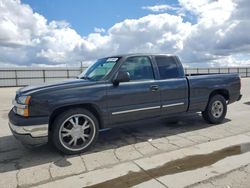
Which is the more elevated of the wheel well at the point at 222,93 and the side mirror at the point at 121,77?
the side mirror at the point at 121,77

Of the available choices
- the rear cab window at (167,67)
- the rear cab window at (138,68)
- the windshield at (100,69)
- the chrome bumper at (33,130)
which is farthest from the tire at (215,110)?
the chrome bumper at (33,130)

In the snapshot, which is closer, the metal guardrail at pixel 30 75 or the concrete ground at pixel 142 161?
the concrete ground at pixel 142 161

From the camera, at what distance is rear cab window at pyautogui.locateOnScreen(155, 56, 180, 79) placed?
231 inches

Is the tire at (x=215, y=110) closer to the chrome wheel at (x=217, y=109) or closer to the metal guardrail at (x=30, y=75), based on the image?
the chrome wheel at (x=217, y=109)

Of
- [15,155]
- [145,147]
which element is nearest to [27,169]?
[15,155]

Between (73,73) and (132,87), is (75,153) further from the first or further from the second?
(73,73)

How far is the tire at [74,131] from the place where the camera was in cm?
464

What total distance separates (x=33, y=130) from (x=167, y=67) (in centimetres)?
317

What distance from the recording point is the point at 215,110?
22.7ft

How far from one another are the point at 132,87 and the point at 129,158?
56.6 inches

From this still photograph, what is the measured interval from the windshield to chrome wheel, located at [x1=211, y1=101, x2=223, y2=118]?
3.01 m

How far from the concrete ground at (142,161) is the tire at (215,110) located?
51 cm

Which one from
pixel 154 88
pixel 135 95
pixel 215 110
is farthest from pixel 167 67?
pixel 215 110

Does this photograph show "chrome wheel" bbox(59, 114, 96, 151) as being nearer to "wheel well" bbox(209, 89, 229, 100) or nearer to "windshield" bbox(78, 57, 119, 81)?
"windshield" bbox(78, 57, 119, 81)
